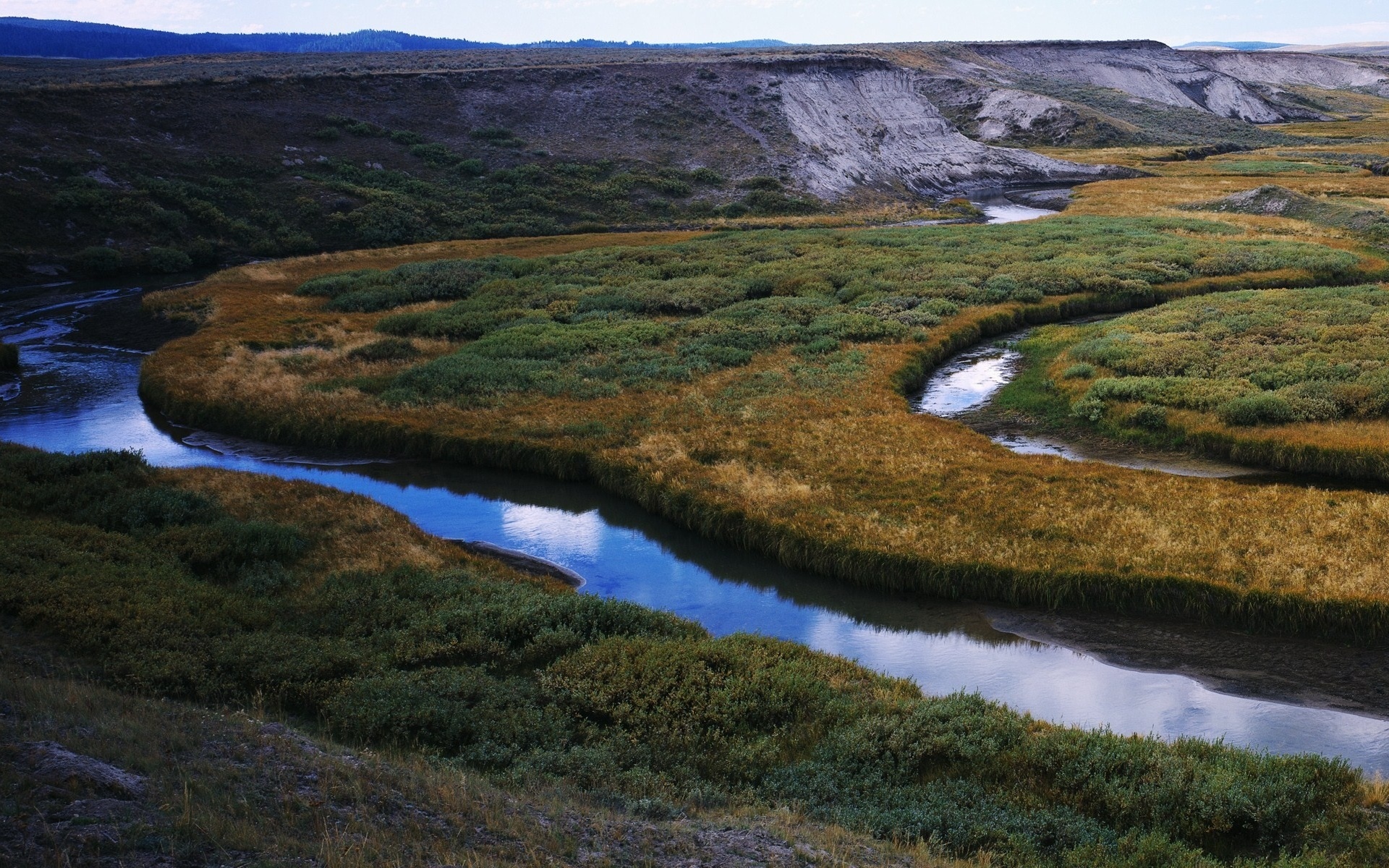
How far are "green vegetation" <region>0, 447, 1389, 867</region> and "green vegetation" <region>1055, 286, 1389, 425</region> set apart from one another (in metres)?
16.7

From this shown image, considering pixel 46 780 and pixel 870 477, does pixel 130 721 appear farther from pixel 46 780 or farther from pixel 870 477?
pixel 870 477

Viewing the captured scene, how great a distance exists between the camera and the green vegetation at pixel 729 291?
112 ft

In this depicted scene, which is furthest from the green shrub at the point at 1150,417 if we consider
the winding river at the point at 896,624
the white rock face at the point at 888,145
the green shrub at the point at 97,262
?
the white rock face at the point at 888,145

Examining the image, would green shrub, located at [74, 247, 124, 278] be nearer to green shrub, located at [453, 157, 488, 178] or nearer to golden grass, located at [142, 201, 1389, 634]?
golden grass, located at [142, 201, 1389, 634]

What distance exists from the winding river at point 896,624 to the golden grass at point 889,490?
1.95ft

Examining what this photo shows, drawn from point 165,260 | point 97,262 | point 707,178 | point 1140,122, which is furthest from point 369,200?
point 1140,122

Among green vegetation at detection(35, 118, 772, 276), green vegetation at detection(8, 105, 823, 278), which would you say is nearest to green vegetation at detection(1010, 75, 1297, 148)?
green vegetation at detection(8, 105, 823, 278)

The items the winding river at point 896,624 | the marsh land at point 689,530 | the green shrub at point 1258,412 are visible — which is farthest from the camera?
the green shrub at point 1258,412

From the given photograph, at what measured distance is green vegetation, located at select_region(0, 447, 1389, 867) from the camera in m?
10.5

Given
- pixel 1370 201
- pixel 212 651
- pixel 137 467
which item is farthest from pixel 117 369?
pixel 1370 201

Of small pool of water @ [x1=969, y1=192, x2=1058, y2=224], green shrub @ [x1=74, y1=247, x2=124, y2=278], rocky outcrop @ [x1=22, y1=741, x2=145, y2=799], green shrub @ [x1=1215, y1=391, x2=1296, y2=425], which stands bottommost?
green shrub @ [x1=1215, y1=391, x2=1296, y2=425]

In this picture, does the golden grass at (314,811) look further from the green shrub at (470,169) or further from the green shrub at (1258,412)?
the green shrub at (470,169)

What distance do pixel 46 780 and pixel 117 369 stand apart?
35.6m

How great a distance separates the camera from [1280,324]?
33.3m
